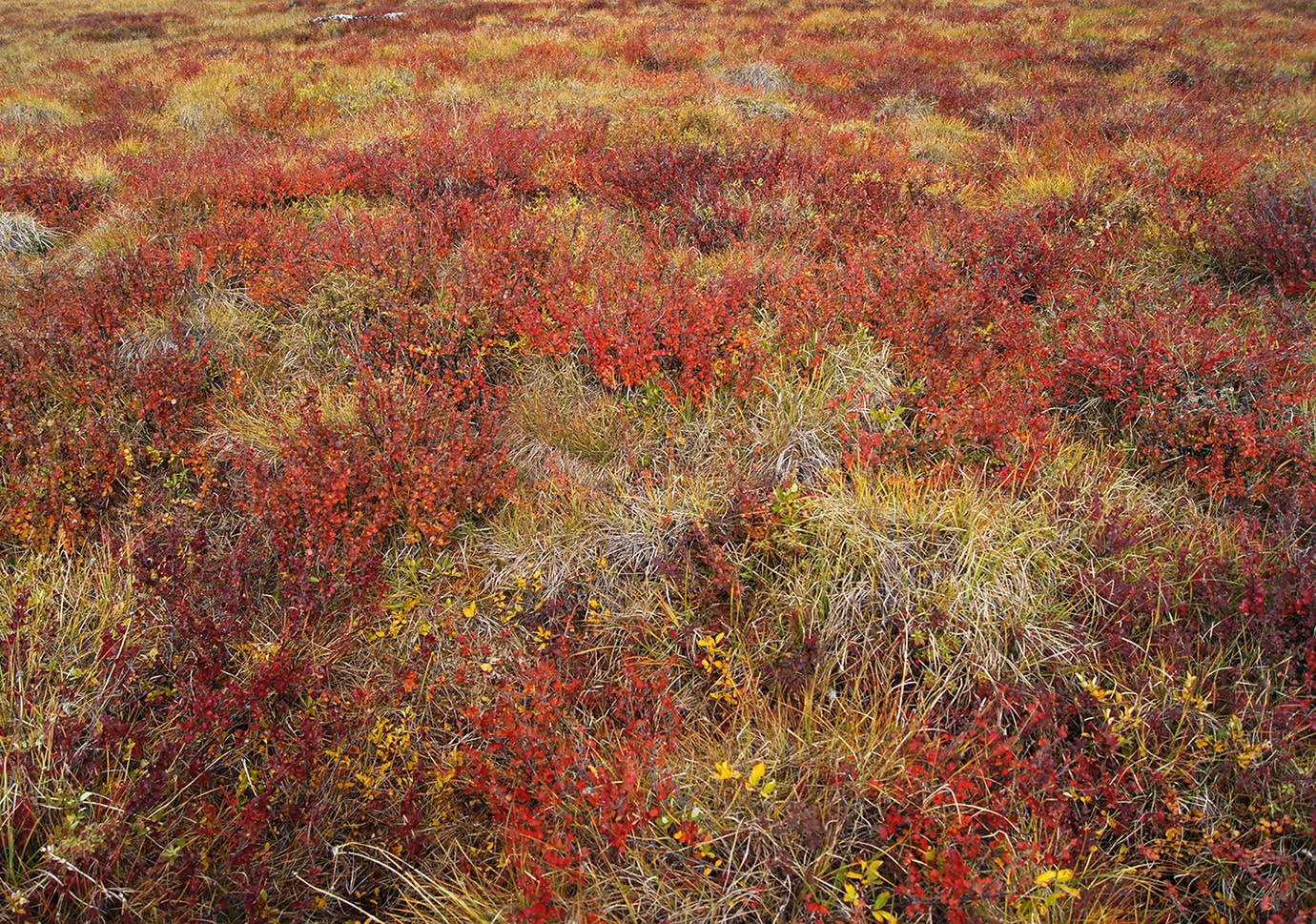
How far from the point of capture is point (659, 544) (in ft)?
10.2

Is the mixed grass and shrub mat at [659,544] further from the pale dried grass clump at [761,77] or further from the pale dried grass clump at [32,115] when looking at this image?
the pale dried grass clump at [761,77]

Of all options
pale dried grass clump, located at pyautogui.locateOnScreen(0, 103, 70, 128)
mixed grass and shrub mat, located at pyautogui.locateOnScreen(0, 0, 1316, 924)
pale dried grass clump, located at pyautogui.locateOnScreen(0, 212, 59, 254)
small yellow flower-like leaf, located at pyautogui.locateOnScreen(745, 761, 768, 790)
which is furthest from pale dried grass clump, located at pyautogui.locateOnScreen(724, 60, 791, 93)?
small yellow flower-like leaf, located at pyautogui.locateOnScreen(745, 761, 768, 790)

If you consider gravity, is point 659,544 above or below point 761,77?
below

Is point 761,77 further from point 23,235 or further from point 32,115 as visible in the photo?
point 32,115

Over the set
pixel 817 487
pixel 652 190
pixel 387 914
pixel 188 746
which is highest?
pixel 652 190

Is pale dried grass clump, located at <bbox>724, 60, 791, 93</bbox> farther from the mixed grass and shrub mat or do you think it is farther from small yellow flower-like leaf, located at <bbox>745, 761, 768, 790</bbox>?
small yellow flower-like leaf, located at <bbox>745, 761, 768, 790</bbox>

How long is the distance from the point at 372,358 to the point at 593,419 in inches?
58.7

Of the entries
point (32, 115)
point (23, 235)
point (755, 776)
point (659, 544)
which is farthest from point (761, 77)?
point (755, 776)

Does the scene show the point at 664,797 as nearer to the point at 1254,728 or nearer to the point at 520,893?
the point at 520,893

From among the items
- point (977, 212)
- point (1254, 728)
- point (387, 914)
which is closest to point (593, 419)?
point (387, 914)

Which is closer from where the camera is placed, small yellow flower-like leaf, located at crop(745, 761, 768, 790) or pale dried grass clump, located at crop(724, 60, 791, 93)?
small yellow flower-like leaf, located at crop(745, 761, 768, 790)

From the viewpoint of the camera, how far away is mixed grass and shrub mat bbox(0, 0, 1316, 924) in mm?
2180

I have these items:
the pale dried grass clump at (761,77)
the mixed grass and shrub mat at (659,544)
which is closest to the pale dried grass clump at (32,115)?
the mixed grass and shrub mat at (659,544)

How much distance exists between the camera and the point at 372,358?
13.7ft
